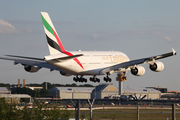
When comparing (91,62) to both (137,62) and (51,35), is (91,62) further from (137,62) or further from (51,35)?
(51,35)

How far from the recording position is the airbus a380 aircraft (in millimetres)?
61688

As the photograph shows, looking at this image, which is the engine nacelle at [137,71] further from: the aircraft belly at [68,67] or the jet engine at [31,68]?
the jet engine at [31,68]

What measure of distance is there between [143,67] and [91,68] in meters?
10.8

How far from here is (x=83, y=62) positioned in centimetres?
6750

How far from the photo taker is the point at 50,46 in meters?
61.9

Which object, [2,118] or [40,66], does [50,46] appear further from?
[2,118]

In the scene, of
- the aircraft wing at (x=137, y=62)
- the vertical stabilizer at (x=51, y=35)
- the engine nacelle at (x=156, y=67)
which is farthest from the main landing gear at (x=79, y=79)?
the engine nacelle at (x=156, y=67)

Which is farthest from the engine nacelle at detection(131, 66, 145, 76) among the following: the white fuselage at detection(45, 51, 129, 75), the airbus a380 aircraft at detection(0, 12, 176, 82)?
the white fuselage at detection(45, 51, 129, 75)

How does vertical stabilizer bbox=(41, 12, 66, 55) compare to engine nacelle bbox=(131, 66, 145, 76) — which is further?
engine nacelle bbox=(131, 66, 145, 76)

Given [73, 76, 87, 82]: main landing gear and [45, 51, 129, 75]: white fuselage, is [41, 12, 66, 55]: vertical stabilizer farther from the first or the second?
[73, 76, 87, 82]: main landing gear

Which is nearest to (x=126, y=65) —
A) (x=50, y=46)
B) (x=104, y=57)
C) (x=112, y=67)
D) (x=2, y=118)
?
(x=112, y=67)

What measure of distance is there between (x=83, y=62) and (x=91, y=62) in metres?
2.12

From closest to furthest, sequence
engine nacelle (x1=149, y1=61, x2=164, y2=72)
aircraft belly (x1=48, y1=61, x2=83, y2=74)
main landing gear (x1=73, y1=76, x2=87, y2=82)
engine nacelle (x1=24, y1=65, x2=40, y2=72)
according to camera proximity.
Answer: aircraft belly (x1=48, y1=61, x2=83, y2=74) → engine nacelle (x1=149, y1=61, x2=164, y2=72) → engine nacelle (x1=24, y1=65, x2=40, y2=72) → main landing gear (x1=73, y1=76, x2=87, y2=82)

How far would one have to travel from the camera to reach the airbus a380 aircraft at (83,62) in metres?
61.7
